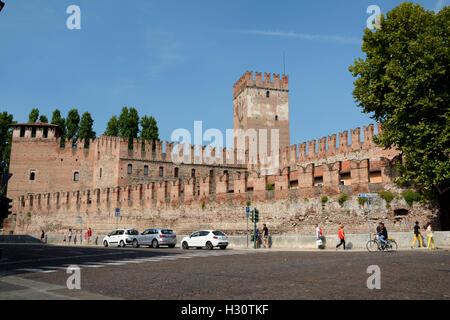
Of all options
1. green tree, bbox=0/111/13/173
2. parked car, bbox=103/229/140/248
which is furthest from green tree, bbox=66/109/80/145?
parked car, bbox=103/229/140/248

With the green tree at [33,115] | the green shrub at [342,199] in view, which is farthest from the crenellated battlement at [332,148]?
the green tree at [33,115]

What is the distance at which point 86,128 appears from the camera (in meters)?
57.5

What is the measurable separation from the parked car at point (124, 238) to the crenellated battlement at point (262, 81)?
42.8m

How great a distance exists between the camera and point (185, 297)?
647cm

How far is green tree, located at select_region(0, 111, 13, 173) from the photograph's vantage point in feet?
191

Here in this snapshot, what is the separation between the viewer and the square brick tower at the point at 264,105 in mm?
65438

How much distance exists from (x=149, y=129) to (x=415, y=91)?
41696 millimetres

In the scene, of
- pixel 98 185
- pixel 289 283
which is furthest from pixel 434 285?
pixel 98 185

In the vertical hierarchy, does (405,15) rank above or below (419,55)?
above

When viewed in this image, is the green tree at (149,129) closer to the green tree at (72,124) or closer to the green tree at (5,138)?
the green tree at (72,124)
